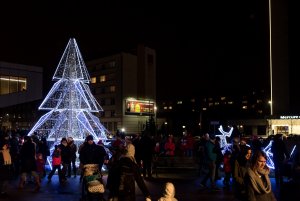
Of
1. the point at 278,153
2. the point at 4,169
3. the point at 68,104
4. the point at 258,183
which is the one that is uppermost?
the point at 68,104

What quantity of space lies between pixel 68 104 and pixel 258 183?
19943 millimetres

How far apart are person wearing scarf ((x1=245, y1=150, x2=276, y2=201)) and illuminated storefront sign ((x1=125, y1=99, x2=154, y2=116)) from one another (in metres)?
86.9

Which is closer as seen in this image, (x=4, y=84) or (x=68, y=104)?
(x=68, y=104)

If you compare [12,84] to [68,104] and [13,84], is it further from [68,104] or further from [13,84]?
[68,104]

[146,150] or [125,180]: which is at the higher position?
[125,180]

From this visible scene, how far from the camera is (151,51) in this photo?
10194 cm

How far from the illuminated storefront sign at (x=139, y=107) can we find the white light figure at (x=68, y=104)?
67.5 metres

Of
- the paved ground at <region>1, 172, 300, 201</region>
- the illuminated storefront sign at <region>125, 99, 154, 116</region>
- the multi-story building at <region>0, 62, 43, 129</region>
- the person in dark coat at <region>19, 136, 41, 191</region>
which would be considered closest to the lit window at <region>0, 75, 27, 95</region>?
the multi-story building at <region>0, 62, 43, 129</region>

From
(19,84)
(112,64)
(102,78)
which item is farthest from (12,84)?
(102,78)

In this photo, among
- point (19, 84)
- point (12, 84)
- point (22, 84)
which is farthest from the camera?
point (22, 84)

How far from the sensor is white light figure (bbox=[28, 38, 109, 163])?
24.3 m

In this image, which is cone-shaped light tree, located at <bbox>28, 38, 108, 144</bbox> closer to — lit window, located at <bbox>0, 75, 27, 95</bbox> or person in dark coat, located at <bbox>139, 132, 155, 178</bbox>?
person in dark coat, located at <bbox>139, 132, 155, 178</bbox>

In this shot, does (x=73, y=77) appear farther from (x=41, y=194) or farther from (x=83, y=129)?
(x=41, y=194)

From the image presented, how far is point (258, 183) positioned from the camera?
18.7ft
